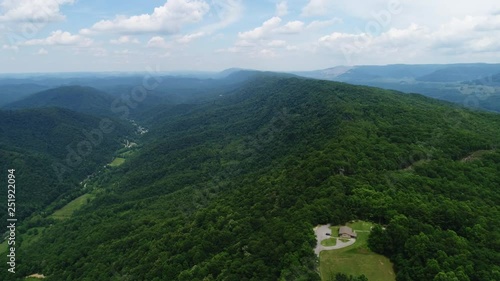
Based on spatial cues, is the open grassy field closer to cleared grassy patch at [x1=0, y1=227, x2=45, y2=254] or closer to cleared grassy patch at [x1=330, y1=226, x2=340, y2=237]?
cleared grassy patch at [x1=330, y1=226, x2=340, y2=237]

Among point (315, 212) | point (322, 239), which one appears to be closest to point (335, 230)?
point (322, 239)

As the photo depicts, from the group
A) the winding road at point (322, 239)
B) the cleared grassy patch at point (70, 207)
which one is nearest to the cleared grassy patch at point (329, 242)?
the winding road at point (322, 239)

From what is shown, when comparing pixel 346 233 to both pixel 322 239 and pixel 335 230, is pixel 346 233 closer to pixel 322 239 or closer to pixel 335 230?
pixel 335 230

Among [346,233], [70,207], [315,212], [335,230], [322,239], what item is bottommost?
[70,207]

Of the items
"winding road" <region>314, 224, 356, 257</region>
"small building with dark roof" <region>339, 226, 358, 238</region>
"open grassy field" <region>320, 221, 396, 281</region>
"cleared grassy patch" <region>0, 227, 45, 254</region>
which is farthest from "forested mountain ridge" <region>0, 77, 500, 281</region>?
"cleared grassy patch" <region>0, 227, 45, 254</region>

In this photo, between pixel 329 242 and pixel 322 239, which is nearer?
pixel 329 242

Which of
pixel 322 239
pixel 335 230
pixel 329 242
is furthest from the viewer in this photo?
pixel 335 230

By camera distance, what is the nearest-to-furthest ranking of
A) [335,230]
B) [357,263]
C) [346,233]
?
[357,263] → [346,233] → [335,230]

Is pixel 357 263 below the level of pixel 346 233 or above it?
below
